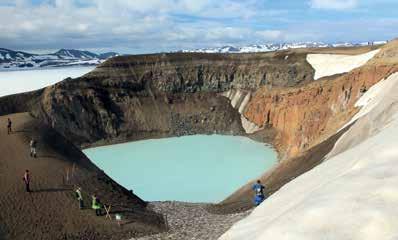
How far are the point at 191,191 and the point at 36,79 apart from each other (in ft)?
170

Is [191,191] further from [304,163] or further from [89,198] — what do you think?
[89,198]

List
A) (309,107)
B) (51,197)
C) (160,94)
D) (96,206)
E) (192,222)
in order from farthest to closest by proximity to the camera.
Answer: (160,94) → (309,107) → (51,197) → (192,222) → (96,206)

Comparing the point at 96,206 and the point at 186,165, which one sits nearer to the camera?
the point at 96,206

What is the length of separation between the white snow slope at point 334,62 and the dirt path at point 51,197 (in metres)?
53.8

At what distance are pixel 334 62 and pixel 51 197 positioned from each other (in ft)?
211

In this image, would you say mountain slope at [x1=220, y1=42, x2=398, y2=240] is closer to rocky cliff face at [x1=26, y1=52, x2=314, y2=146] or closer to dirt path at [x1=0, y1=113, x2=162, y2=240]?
dirt path at [x1=0, y1=113, x2=162, y2=240]

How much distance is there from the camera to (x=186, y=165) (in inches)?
2213

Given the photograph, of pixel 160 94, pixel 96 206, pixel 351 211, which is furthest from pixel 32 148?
pixel 160 94

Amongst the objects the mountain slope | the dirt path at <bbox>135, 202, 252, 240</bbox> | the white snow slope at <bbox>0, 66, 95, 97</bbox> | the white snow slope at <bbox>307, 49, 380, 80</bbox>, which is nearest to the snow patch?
the white snow slope at <bbox>307, 49, 380, 80</bbox>

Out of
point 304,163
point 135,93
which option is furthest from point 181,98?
point 304,163

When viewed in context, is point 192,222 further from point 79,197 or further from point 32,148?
point 32,148

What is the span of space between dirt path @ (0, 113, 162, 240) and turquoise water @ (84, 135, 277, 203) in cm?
1249

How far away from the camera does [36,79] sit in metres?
85.5

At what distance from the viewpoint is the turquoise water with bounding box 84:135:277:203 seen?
1736 inches
